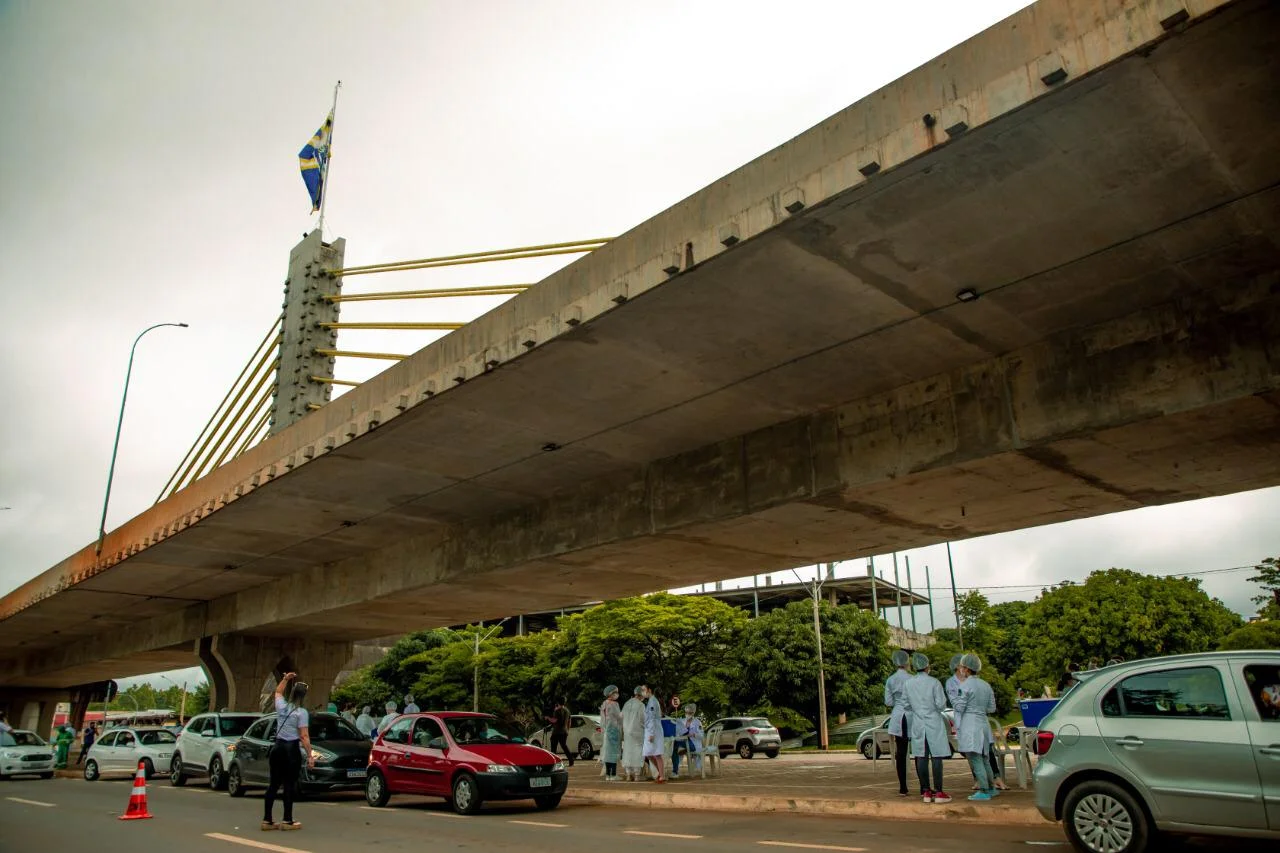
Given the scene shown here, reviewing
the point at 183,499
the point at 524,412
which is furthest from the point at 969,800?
the point at 183,499

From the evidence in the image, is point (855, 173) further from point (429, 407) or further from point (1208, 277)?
point (429, 407)

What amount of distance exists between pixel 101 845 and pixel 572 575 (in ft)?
32.8

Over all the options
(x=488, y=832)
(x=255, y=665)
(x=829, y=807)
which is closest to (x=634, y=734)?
(x=829, y=807)

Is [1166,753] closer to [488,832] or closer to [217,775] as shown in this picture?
[488,832]

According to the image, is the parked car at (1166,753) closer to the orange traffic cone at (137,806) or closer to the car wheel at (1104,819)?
the car wheel at (1104,819)

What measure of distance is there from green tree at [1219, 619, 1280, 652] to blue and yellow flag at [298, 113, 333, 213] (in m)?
35.1

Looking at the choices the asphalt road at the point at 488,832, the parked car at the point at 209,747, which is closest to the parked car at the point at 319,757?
the parked car at the point at 209,747

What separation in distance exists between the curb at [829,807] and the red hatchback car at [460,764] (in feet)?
4.18

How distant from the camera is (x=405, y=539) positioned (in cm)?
1967

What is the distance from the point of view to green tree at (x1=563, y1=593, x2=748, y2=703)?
38562mm

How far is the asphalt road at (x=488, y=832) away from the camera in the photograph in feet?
29.0

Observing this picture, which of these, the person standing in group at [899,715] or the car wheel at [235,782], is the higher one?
the person standing in group at [899,715]

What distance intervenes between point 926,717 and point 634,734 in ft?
24.2

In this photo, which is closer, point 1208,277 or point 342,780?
point 1208,277
